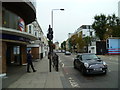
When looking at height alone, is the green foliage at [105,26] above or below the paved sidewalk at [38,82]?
above

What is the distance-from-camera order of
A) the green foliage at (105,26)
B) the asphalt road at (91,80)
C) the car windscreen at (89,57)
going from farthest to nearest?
1. the green foliage at (105,26)
2. the car windscreen at (89,57)
3. the asphalt road at (91,80)

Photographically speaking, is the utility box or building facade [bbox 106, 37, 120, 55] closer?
building facade [bbox 106, 37, 120, 55]

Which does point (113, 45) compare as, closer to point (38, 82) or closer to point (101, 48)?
point (101, 48)

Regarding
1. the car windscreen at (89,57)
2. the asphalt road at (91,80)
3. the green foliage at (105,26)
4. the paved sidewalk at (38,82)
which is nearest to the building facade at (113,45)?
the green foliage at (105,26)

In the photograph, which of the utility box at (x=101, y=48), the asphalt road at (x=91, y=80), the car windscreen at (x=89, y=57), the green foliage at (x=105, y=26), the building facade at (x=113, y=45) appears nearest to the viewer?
the asphalt road at (x=91, y=80)

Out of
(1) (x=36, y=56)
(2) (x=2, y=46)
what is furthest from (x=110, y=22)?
(2) (x=2, y=46)

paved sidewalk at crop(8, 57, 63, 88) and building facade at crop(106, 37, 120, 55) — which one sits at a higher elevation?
building facade at crop(106, 37, 120, 55)

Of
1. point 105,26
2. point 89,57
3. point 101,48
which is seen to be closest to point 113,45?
point 101,48

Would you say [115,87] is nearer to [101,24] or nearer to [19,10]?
[19,10]

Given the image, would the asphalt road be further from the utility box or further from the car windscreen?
the utility box

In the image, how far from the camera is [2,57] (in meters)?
10.7

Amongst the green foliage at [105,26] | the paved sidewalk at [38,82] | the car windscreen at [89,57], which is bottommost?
the paved sidewalk at [38,82]

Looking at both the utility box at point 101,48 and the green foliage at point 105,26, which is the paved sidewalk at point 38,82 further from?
the green foliage at point 105,26

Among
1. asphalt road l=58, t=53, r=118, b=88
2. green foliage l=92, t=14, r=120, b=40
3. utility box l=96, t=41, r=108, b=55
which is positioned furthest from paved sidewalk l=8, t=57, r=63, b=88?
green foliage l=92, t=14, r=120, b=40
